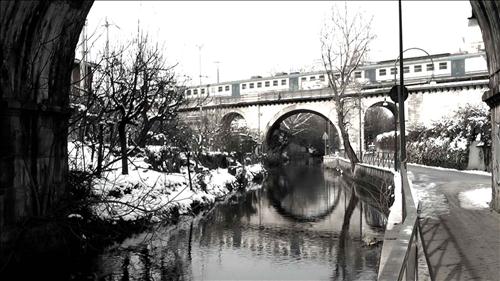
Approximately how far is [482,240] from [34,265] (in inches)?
305

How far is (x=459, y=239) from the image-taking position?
24.0ft

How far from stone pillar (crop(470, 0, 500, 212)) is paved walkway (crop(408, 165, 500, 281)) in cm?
87

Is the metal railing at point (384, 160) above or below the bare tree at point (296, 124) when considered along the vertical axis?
below

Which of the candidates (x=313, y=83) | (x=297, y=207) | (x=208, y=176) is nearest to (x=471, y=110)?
(x=297, y=207)

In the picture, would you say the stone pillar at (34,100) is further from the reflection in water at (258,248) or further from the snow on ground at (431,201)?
the snow on ground at (431,201)

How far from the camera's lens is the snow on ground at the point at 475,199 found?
10.8m

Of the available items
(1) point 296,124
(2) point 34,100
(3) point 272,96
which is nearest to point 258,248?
(2) point 34,100

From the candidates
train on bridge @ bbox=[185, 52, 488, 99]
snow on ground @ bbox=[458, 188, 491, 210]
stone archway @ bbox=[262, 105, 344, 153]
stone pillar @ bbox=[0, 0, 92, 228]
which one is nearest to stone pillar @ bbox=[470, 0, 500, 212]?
snow on ground @ bbox=[458, 188, 491, 210]

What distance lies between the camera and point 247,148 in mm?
44469

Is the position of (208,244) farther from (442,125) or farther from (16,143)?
(442,125)

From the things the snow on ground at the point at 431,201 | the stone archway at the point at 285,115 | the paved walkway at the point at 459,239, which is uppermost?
the stone archway at the point at 285,115

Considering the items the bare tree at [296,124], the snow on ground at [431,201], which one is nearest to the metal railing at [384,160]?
the snow on ground at [431,201]

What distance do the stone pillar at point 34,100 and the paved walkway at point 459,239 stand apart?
6.78 metres

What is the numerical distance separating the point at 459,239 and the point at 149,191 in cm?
733
